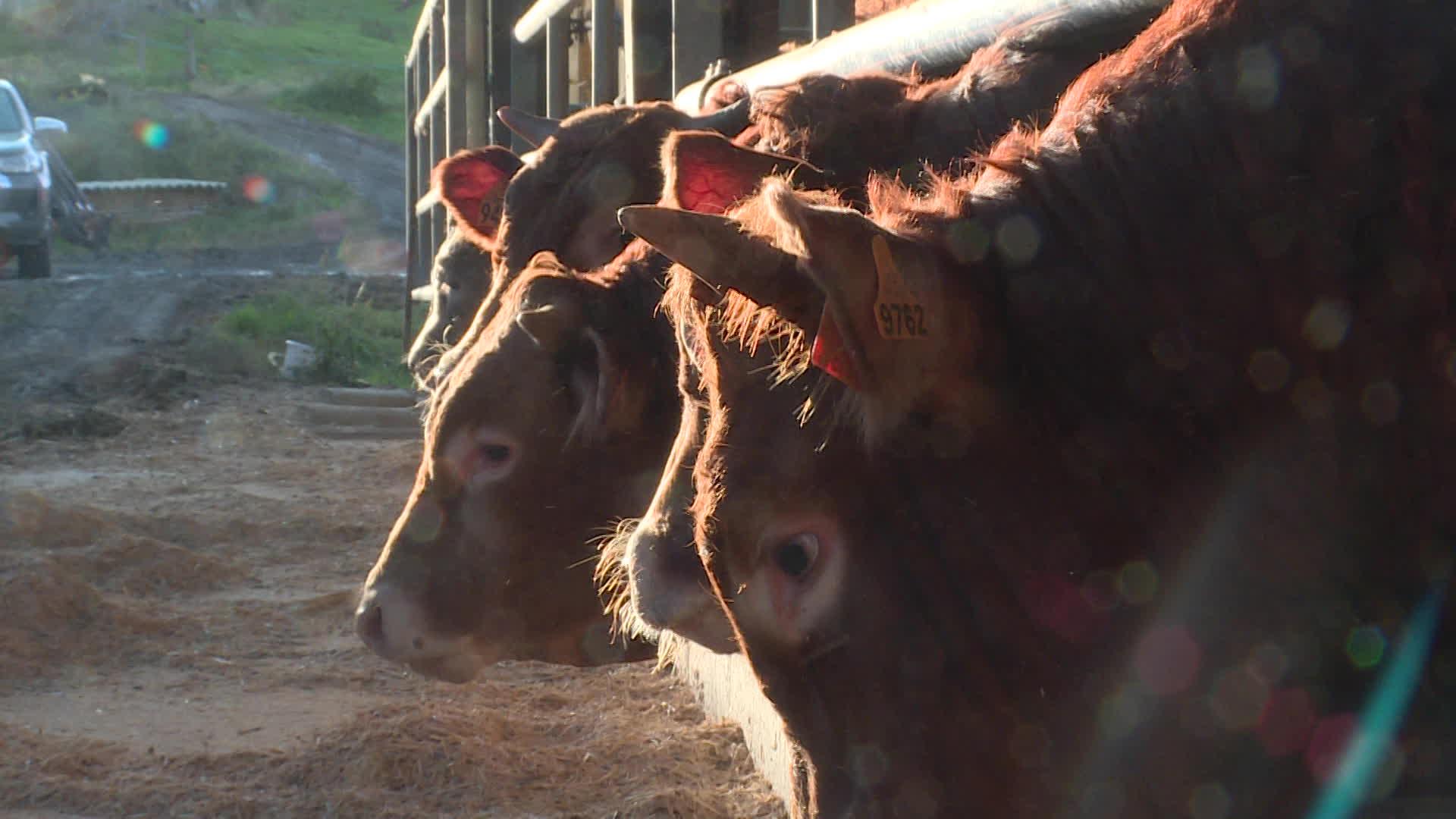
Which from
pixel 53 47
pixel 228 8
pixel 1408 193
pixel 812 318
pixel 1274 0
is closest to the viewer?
pixel 812 318

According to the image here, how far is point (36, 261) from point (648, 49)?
554 inches

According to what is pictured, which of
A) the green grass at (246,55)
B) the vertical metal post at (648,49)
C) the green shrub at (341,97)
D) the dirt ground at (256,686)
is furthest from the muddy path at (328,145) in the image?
the vertical metal post at (648,49)

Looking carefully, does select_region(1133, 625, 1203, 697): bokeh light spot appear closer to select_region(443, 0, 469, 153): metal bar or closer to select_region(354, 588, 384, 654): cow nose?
select_region(354, 588, 384, 654): cow nose

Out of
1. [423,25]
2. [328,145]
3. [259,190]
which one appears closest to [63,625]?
[423,25]

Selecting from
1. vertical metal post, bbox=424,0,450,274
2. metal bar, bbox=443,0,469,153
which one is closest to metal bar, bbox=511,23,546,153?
metal bar, bbox=443,0,469,153

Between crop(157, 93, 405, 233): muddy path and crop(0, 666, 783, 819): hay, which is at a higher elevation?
crop(157, 93, 405, 233): muddy path

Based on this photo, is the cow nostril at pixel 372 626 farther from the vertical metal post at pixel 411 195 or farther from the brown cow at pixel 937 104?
the vertical metal post at pixel 411 195

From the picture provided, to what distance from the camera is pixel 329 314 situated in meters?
15.0

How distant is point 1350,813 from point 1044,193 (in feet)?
2.37

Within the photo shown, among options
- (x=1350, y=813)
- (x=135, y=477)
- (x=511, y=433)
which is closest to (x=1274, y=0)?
(x=1350, y=813)

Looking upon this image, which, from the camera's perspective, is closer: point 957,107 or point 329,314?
point 957,107

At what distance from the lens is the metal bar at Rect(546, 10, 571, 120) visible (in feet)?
20.0

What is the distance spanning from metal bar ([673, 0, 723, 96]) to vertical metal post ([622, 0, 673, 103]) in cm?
31

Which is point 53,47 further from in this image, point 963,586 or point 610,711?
point 963,586
